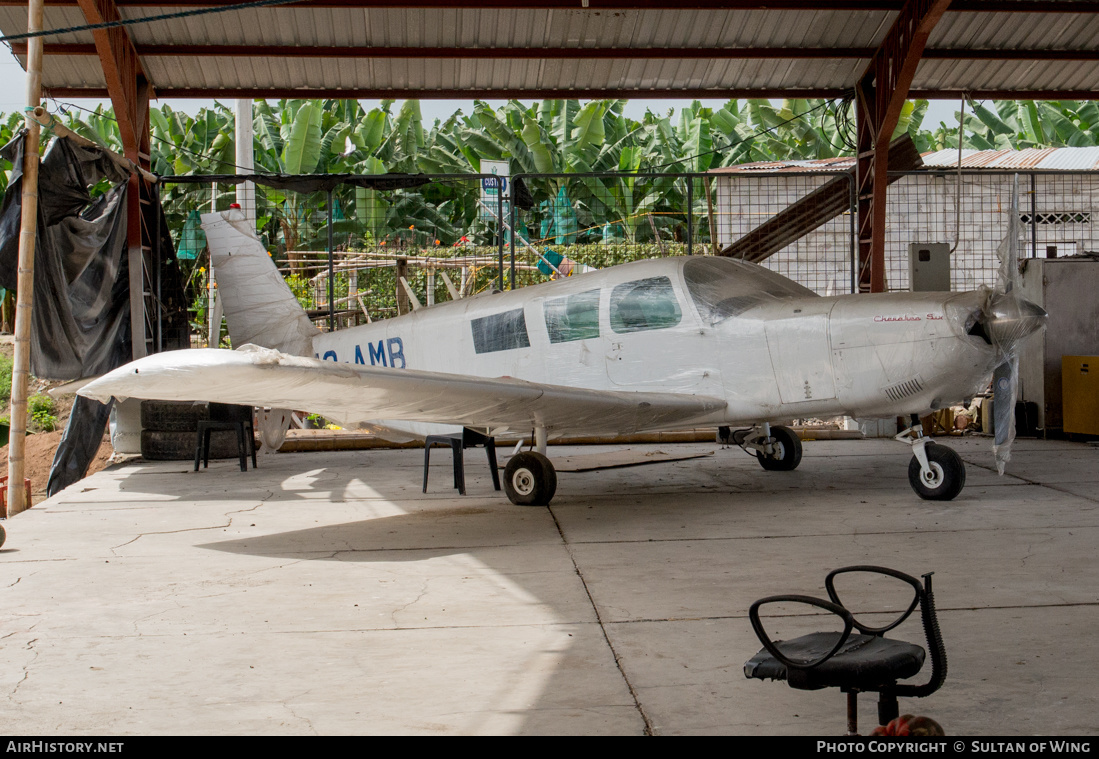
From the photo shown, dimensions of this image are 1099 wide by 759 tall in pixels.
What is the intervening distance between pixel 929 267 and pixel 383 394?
26.0ft

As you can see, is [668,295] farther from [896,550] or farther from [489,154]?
[489,154]

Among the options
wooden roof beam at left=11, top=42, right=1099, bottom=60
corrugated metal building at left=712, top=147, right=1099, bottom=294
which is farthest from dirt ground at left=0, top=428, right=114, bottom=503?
corrugated metal building at left=712, top=147, right=1099, bottom=294

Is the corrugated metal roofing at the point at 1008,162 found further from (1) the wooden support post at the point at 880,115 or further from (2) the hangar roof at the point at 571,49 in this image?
(1) the wooden support post at the point at 880,115

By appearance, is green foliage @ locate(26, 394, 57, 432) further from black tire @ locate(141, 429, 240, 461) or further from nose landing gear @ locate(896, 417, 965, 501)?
nose landing gear @ locate(896, 417, 965, 501)

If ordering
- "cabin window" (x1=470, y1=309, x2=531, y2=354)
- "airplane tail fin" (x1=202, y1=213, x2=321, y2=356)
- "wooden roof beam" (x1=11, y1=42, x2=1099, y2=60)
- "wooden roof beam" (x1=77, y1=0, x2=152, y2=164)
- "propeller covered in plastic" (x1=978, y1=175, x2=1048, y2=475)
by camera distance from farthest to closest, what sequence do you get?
"wooden roof beam" (x1=11, y1=42, x2=1099, y2=60), "airplane tail fin" (x1=202, y1=213, x2=321, y2=356), "wooden roof beam" (x1=77, y1=0, x2=152, y2=164), "cabin window" (x1=470, y1=309, x2=531, y2=354), "propeller covered in plastic" (x1=978, y1=175, x2=1048, y2=475)

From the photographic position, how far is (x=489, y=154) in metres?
23.5

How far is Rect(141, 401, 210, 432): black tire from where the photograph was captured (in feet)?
37.2

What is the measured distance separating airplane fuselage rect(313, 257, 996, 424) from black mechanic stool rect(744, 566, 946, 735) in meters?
4.76

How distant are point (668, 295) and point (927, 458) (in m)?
2.38

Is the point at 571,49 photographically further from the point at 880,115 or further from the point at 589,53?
the point at 880,115

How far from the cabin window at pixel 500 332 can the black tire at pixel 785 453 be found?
113 inches

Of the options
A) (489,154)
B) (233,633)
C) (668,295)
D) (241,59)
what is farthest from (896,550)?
(489,154)

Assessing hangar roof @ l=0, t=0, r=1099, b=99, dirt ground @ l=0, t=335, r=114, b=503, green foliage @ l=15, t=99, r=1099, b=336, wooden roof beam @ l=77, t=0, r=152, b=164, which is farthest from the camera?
A: green foliage @ l=15, t=99, r=1099, b=336

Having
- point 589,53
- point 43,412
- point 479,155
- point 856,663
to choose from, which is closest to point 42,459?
point 43,412
